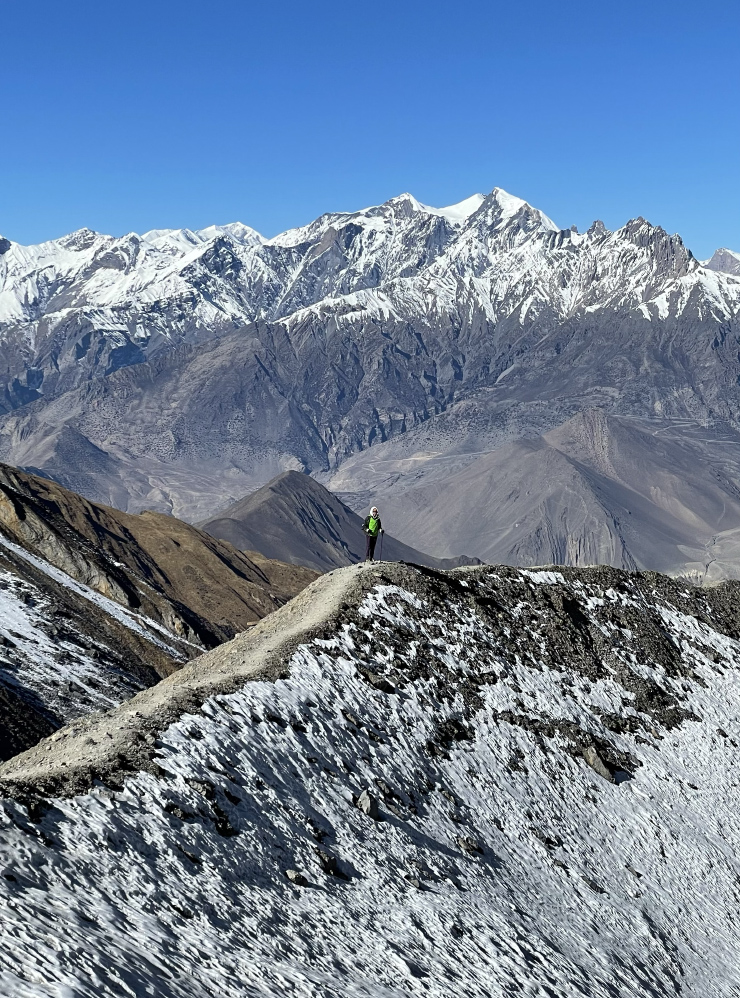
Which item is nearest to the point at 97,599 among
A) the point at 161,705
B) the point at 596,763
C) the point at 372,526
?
the point at 372,526

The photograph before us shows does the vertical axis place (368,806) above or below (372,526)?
below

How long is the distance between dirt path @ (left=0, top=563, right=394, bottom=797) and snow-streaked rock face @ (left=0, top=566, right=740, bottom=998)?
1.91ft

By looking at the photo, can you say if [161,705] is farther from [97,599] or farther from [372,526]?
[97,599]

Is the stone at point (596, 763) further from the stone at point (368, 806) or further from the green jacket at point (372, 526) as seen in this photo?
the stone at point (368, 806)

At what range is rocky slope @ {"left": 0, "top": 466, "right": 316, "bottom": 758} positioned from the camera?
51.4m

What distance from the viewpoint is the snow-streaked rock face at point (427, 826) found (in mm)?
21391

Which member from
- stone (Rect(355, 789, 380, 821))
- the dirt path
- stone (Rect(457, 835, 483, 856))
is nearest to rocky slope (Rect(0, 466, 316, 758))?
the dirt path

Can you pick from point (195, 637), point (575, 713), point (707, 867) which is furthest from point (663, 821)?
point (195, 637)

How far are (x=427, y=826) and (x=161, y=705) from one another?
8.39 metres

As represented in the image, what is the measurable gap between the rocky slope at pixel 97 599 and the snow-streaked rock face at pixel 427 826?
624 inches

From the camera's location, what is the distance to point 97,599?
79750mm

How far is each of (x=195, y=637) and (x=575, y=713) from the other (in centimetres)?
5436

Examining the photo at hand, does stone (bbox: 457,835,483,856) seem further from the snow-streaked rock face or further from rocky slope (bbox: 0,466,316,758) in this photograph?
rocky slope (bbox: 0,466,316,758)

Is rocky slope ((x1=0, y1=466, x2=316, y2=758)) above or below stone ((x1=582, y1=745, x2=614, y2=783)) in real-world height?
below
